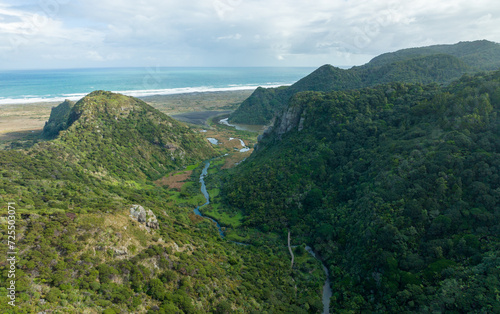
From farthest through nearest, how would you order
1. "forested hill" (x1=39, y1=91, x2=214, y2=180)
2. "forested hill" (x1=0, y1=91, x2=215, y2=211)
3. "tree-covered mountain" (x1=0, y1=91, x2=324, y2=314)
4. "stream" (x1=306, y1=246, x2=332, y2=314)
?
"forested hill" (x1=39, y1=91, x2=214, y2=180) < "forested hill" (x1=0, y1=91, x2=215, y2=211) < "stream" (x1=306, y1=246, x2=332, y2=314) < "tree-covered mountain" (x1=0, y1=91, x2=324, y2=314)

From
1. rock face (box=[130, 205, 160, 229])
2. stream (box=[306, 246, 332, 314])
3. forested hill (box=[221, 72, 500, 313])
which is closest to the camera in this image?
forested hill (box=[221, 72, 500, 313])

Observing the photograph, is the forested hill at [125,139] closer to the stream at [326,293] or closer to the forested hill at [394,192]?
the forested hill at [394,192]

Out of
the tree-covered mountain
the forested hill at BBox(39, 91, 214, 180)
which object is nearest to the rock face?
the tree-covered mountain

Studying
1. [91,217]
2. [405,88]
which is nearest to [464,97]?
[405,88]

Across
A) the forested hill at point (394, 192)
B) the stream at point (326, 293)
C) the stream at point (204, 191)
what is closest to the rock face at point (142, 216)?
the stream at point (204, 191)

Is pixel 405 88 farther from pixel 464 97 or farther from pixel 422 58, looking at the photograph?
pixel 422 58

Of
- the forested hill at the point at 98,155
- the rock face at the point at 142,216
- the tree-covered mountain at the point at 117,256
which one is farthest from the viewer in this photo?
the forested hill at the point at 98,155

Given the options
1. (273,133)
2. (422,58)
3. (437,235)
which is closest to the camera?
(437,235)

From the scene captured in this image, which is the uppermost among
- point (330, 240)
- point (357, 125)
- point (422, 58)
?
point (422, 58)

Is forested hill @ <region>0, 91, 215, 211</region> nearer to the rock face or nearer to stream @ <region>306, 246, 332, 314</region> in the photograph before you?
the rock face
